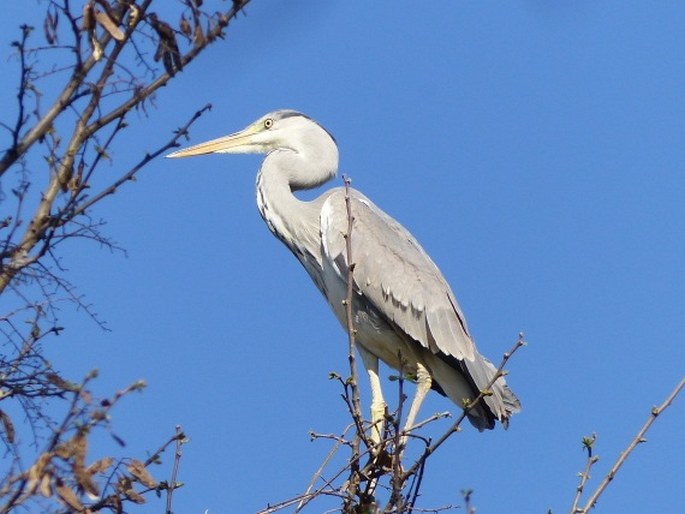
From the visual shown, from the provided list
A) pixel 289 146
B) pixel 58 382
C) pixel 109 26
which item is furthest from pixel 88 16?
pixel 289 146

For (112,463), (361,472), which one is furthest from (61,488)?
(361,472)

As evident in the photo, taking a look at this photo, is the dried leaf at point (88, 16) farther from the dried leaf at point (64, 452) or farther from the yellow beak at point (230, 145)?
the yellow beak at point (230, 145)

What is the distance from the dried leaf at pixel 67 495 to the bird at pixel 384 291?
9.33 ft

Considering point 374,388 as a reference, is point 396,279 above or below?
above

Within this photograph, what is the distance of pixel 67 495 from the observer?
227 centimetres

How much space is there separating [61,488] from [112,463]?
0.24 m

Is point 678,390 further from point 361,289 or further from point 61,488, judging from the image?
point 361,289

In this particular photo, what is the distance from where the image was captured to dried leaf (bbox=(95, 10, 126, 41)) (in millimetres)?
2602

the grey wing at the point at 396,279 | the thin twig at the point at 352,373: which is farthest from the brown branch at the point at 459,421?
the grey wing at the point at 396,279

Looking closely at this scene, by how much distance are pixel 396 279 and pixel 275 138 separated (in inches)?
45.0

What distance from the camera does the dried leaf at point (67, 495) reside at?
7.45 feet

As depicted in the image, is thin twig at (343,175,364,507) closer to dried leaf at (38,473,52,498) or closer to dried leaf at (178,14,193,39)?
dried leaf at (178,14,193,39)

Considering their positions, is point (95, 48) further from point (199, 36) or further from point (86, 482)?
point (86, 482)

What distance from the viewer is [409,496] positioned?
3547 millimetres
